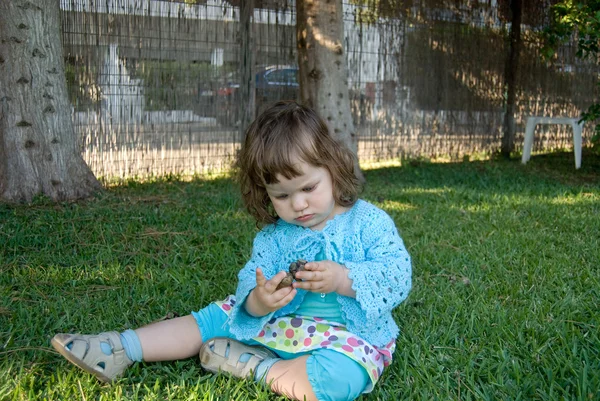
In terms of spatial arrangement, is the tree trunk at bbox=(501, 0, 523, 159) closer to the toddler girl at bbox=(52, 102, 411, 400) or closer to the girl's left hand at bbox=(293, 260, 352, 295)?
the toddler girl at bbox=(52, 102, 411, 400)

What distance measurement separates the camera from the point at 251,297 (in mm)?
1924

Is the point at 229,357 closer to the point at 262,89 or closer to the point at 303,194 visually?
the point at 303,194

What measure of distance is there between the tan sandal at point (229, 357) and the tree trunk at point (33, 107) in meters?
2.69

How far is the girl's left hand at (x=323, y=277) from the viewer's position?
1.74 meters

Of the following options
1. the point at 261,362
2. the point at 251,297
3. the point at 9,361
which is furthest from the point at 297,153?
the point at 9,361

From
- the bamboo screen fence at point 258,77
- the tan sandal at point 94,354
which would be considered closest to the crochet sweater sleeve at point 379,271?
the tan sandal at point 94,354

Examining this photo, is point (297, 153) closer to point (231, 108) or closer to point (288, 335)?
point (288, 335)

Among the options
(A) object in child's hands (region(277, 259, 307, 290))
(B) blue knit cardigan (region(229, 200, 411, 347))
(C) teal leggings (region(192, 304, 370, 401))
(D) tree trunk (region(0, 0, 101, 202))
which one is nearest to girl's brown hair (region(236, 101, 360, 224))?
(B) blue knit cardigan (region(229, 200, 411, 347))

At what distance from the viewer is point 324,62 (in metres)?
5.23

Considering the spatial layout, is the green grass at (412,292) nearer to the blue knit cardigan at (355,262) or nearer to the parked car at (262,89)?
the blue knit cardigan at (355,262)

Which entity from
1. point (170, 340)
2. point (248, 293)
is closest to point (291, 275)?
point (248, 293)

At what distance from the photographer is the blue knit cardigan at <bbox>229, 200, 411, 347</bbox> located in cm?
187

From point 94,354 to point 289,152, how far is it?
82 cm

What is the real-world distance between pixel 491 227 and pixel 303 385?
95.6 inches
